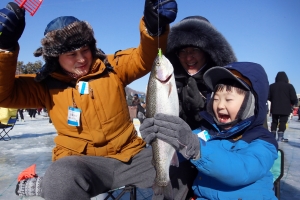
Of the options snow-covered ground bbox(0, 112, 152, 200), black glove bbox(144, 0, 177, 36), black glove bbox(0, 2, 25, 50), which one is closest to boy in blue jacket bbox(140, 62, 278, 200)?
black glove bbox(144, 0, 177, 36)

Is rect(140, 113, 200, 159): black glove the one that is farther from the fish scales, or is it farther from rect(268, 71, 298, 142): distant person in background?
rect(268, 71, 298, 142): distant person in background

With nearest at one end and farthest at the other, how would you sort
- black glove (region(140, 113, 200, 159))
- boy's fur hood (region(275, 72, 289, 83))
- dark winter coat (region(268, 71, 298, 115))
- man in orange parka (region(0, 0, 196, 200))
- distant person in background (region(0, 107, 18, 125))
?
black glove (region(140, 113, 200, 159)) < man in orange parka (region(0, 0, 196, 200)) < dark winter coat (region(268, 71, 298, 115)) < boy's fur hood (region(275, 72, 289, 83)) < distant person in background (region(0, 107, 18, 125))

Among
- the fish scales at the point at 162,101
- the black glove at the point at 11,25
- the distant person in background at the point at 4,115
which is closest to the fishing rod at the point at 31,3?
the black glove at the point at 11,25

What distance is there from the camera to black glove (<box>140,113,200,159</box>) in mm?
1615

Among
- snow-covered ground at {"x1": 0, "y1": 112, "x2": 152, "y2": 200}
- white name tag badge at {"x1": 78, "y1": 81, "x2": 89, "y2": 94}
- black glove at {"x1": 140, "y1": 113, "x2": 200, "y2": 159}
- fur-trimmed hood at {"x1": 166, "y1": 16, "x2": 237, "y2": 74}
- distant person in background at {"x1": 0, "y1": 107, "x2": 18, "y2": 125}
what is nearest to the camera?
black glove at {"x1": 140, "y1": 113, "x2": 200, "y2": 159}

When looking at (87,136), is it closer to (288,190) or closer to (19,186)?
(19,186)

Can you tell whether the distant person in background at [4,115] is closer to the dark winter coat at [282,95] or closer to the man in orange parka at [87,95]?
the man in orange parka at [87,95]

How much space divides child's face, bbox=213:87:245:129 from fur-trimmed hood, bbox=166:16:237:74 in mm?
650

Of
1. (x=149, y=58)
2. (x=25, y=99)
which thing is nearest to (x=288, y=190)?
(x=149, y=58)

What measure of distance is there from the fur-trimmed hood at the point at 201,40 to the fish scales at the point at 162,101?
1.12 metres

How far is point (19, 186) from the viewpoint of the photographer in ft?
6.80

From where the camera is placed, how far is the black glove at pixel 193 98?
2.61 metres

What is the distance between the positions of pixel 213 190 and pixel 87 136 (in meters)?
1.13

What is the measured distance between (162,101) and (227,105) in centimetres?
70
